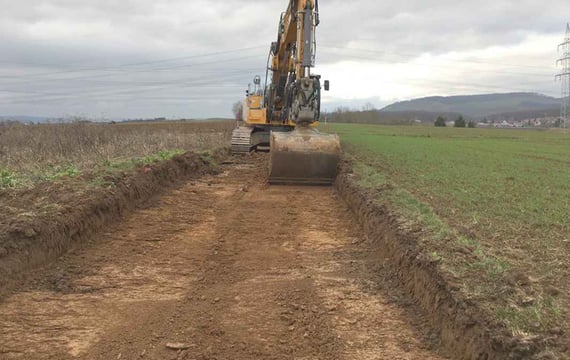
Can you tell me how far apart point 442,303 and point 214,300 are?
2093 mm

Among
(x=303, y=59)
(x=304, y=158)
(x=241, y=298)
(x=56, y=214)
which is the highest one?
(x=303, y=59)

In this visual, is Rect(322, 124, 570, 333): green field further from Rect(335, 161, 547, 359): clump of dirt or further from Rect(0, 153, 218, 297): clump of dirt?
Rect(0, 153, 218, 297): clump of dirt

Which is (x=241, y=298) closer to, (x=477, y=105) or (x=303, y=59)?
(x=303, y=59)

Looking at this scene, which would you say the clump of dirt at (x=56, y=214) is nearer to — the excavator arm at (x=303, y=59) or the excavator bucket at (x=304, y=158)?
the excavator bucket at (x=304, y=158)

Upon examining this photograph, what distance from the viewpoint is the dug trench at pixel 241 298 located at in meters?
4.05

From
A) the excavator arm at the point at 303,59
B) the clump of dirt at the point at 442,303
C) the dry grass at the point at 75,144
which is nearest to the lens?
the clump of dirt at the point at 442,303

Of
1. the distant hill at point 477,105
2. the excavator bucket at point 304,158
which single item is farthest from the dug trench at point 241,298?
the distant hill at point 477,105

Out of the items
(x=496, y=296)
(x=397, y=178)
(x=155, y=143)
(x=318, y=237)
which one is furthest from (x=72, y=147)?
(x=496, y=296)

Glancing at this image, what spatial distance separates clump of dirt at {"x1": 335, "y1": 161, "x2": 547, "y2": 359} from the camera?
3.55 metres

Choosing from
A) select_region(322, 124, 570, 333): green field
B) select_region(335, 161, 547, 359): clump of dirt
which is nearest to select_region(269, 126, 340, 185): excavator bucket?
select_region(322, 124, 570, 333): green field

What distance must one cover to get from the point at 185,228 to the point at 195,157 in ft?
25.7

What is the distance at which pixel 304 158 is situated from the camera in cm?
1241

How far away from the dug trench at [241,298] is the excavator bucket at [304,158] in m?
3.76

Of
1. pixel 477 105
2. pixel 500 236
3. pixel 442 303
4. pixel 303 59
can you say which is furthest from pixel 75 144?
pixel 477 105
